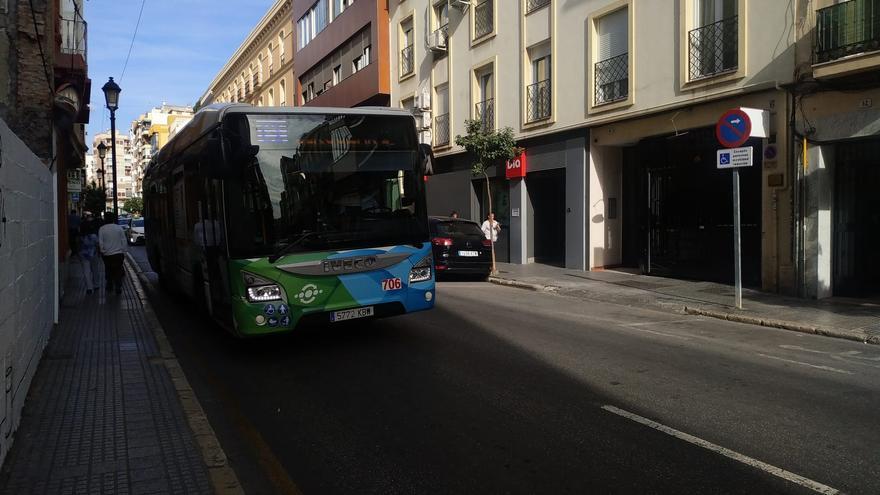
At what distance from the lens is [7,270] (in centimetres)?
428

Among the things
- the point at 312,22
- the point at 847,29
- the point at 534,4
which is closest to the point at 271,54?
the point at 312,22

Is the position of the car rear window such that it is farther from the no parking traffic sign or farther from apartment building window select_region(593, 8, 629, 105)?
the no parking traffic sign

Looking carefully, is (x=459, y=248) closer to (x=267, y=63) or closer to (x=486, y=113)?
(x=486, y=113)

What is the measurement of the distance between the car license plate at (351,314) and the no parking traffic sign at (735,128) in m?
6.87

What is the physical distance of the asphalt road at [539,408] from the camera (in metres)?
3.96

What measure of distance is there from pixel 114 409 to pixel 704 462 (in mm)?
4507

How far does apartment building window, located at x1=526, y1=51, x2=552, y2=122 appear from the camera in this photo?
1814 centimetres

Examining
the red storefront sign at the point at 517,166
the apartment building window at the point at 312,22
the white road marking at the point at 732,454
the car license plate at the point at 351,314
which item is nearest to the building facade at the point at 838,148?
the white road marking at the point at 732,454

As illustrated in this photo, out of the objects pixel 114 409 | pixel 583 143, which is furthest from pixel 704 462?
pixel 583 143

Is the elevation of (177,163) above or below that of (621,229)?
above

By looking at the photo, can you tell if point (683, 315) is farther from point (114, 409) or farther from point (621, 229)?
point (114, 409)

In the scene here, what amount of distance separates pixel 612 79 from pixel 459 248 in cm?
566

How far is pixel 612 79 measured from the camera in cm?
1580

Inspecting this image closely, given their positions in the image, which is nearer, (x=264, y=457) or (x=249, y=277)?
(x=264, y=457)
